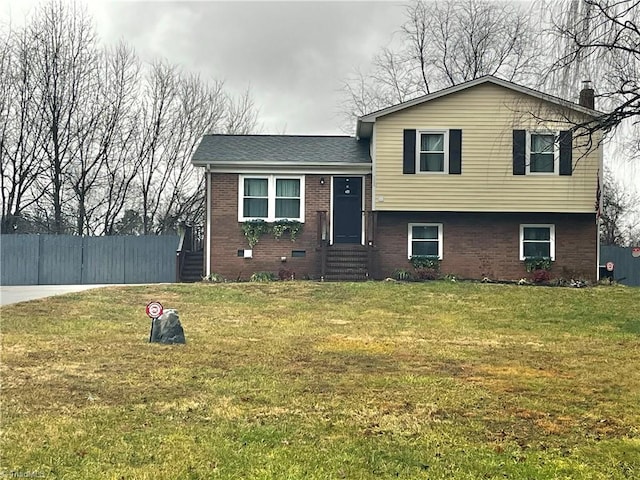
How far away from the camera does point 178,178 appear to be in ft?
99.7

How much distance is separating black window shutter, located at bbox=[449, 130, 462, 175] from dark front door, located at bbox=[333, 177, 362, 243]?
2.70 meters

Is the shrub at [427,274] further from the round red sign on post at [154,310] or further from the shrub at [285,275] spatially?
the round red sign on post at [154,310]

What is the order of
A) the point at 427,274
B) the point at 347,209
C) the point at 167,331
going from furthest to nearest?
the point at 347,209
the point at 427,274
the point at 167,331

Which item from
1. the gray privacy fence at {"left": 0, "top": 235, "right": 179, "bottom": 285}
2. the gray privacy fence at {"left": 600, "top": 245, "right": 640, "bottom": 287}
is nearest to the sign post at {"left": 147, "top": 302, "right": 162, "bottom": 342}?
the gray privacy fence at {"left": 0, "top": 235, "right": 179, "bottom": 285}

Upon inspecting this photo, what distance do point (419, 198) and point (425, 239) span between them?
137cm

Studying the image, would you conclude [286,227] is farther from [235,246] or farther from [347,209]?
[347,209]

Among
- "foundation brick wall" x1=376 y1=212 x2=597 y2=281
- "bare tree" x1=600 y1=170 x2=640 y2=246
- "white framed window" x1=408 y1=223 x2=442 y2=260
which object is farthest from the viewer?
"bare tree" x1=600 y1=170 x2=640 y2=246

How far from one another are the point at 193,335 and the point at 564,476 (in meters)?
6.50

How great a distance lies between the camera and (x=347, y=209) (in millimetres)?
19719

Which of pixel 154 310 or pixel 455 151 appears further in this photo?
pixel 455 151

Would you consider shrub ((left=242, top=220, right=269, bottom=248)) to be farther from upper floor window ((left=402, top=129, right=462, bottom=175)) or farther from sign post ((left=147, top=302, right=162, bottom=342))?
sign post ((left=147, top=302, right=162, bottom=342))

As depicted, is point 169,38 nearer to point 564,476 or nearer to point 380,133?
point 380,133

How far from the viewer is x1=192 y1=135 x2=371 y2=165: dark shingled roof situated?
19.2 metres

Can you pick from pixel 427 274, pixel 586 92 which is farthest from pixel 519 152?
pixel 586 92
